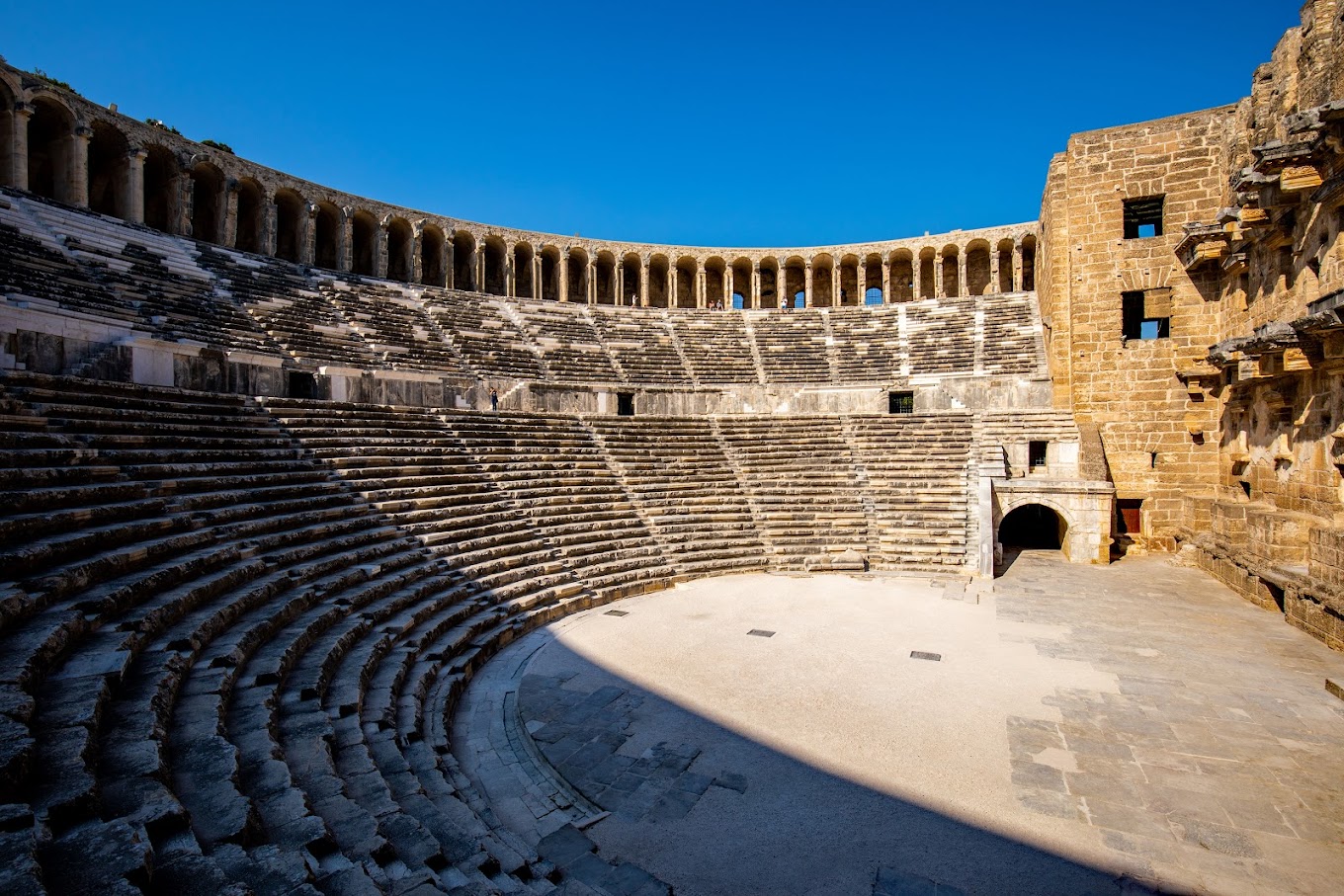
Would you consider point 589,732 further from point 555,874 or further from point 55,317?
point 55,317

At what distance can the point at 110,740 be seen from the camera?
→ 13.1ft

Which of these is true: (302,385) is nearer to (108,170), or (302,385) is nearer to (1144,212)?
(108,170)

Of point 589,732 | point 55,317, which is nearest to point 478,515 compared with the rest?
point 589,732

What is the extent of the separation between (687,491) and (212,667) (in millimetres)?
12949

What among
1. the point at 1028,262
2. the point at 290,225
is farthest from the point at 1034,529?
the point at 290,225

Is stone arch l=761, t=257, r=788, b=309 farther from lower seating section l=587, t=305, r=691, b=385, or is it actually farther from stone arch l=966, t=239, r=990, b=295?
stone arch l=966, t=239, r=990, b=295

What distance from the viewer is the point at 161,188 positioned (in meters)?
22.8

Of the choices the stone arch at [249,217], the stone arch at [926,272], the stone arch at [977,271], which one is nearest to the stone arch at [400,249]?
the stone arch at [249,217]

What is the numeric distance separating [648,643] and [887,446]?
12.2 meters

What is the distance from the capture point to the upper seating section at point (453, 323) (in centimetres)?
1633

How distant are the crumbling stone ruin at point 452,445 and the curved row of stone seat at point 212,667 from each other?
0.11 ft

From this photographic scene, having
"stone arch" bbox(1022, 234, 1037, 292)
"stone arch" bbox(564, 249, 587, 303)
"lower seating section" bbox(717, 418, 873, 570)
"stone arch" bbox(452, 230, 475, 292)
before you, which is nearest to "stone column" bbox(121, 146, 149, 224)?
"stone arch" bbox(452, 230, 475, 292)

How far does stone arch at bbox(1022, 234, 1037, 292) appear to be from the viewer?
95.5 ft

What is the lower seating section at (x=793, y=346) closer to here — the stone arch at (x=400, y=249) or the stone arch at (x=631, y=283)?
the stone arch at (x=631, y=283)
